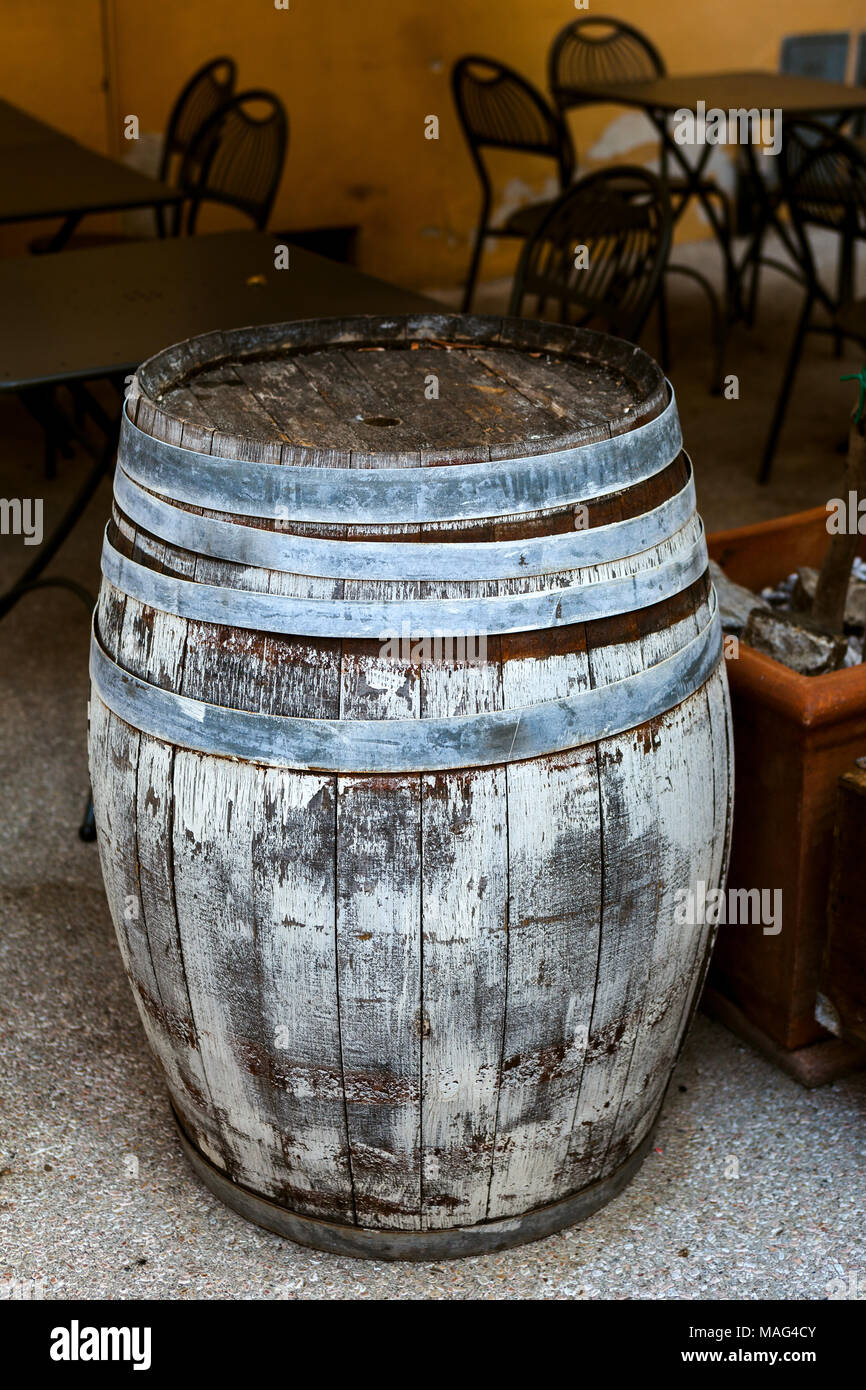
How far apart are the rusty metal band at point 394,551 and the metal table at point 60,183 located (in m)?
1.80

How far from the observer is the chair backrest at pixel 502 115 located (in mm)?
4488

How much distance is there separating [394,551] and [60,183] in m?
2.26

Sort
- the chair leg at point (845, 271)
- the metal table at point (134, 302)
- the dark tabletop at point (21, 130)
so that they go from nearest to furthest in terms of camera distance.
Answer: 1. the metal table at point (134, 302)
2. the dark tabletop at point (21, 130)
3. the chair leg at point (845, 271)

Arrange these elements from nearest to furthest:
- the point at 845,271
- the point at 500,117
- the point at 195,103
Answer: the point at 845,271
the point at 195,103
the point at 500,117

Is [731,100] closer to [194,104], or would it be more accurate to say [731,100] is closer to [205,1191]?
[194,104]

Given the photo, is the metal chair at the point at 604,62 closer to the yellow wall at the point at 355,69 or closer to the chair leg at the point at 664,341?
the chair leg at the point at 664,341

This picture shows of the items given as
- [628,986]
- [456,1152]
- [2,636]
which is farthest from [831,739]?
[2,636]

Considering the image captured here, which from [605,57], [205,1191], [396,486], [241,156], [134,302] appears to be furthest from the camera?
[605,57]

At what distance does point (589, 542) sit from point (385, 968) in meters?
0.44

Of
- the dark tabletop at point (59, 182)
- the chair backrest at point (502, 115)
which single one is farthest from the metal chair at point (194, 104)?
the chair backrest at point (502, 115)

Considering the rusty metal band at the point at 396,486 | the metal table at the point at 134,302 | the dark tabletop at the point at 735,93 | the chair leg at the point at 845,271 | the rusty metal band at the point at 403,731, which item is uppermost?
the dark tabletop at the point at 735,93

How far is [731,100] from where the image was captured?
13.8 ft

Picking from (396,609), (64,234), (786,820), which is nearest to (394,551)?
(396,609)

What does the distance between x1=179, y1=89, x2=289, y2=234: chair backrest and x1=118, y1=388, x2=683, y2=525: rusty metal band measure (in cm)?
235
